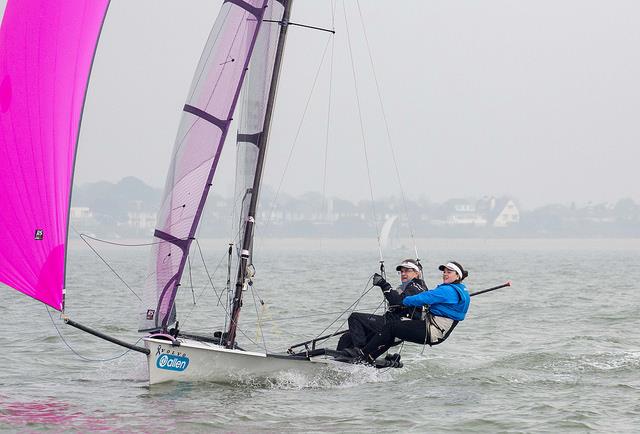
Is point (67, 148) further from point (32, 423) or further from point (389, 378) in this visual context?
point (389, 378)

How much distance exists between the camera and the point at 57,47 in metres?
7.95

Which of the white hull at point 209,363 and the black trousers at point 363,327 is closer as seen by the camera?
the white hull at point 209,363

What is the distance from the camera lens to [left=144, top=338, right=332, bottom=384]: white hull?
884 centimetres

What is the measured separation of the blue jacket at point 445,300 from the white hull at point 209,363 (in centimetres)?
109

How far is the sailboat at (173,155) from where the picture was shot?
309 inches

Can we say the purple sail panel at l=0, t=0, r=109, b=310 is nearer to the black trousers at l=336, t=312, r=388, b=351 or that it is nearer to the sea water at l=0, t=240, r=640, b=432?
the sea water at l=0, t=240, r=640, b=432

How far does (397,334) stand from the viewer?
9.29 metres

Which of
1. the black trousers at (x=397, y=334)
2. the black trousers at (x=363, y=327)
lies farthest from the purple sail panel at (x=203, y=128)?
the black trousers at (x=397, y=334)

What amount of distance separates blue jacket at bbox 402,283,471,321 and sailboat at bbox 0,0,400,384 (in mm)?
923

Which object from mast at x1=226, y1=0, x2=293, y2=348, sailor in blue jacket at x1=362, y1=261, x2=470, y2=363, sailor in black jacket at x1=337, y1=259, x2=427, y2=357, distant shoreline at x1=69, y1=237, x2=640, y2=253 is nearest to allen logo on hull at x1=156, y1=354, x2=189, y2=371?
mast at x1=226, y1=0, x2=293, y2=348

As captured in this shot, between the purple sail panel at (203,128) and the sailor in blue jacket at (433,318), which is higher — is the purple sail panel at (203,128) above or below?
above

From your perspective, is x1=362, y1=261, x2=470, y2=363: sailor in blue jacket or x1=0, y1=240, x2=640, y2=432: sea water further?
x1=362, y1=261, x2=470, y2=363: sailor in blue jacket

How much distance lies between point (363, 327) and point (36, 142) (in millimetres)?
3381

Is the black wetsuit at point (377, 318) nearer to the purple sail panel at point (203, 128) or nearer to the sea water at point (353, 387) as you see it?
the sea water at point (353, 387)
